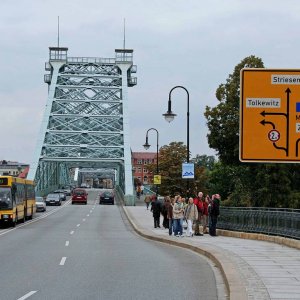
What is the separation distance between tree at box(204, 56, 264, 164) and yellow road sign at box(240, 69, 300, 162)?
45.6 m

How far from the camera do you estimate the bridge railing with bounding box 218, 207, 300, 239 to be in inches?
853

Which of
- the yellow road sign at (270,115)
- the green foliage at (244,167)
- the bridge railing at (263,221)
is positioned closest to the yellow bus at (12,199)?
the bridge railing at (263,221)

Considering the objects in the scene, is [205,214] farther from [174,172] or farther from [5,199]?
[174,172]

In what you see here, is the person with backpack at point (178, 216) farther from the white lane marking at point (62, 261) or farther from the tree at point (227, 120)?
the tree at point (227, 120)

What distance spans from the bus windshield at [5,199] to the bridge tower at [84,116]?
6898 centimetres

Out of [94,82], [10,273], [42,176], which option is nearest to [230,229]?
[10,273]

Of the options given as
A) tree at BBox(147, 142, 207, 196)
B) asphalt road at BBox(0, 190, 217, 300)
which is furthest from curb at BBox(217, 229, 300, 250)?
tree at BBox(147, 142, 207, 196)

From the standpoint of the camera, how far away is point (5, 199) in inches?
1526

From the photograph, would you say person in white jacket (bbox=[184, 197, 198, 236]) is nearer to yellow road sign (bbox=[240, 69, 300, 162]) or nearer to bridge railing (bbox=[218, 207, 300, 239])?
bridge railing (bbox=[218, 207, 300, 239])

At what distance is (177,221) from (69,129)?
96.7 metres

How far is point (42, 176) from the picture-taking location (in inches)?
4505

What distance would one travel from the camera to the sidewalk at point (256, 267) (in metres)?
11.7

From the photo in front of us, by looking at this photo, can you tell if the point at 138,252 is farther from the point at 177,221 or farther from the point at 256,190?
the point at 256,190

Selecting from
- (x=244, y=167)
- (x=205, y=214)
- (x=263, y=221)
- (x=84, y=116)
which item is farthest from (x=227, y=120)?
(x=84, y=116)
